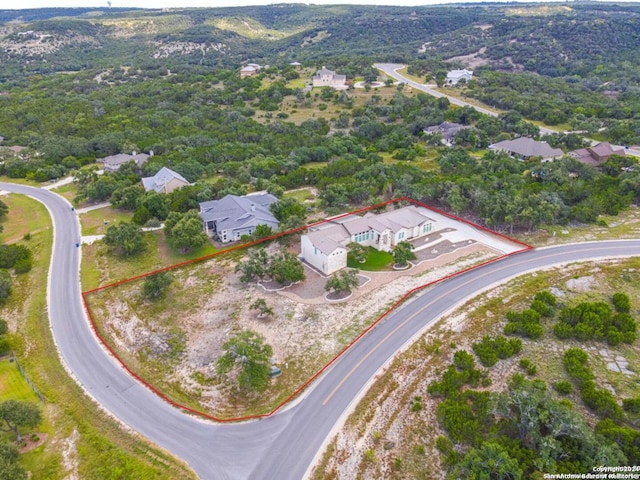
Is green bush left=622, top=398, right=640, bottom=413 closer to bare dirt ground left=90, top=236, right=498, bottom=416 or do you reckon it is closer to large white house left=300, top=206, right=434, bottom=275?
bare dirt ground left=90, top=236, right=498, bottom=416

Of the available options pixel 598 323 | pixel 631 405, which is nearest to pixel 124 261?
pixel 598 323

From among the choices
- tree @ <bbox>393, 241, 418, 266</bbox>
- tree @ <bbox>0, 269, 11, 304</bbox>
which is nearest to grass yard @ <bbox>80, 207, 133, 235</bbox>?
tree @ <bbox>0, 269, 11, 304</bbox>

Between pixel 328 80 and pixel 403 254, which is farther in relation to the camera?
pixel 328 80

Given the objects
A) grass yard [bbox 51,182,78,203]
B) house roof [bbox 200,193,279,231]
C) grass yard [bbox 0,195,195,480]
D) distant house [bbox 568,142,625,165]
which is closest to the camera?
grass yard [bbox 0,195,195,480]

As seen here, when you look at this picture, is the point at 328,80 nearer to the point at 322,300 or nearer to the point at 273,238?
the point at 273,238

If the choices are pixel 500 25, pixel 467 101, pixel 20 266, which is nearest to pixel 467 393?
pixel 20 266

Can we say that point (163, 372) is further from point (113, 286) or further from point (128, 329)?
point (113, 286)
